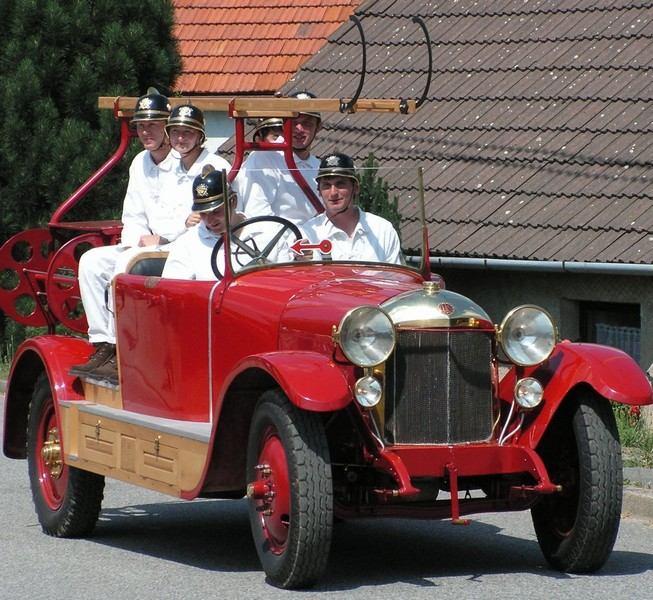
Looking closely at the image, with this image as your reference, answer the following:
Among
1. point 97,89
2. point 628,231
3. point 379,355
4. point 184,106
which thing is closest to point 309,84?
point 97,89

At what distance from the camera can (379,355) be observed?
708 centimetres

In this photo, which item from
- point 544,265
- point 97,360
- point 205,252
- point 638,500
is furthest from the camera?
point 544,265

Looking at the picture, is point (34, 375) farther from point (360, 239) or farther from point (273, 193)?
point (360, 239)

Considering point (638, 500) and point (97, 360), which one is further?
point (638, 500)

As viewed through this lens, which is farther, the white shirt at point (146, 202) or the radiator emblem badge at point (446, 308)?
the white shirt at point (146, 202)

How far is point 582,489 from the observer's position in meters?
7.29

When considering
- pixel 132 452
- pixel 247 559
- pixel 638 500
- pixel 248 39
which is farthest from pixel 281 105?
pixel 248 39

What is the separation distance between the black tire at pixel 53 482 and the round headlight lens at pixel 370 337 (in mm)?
2390

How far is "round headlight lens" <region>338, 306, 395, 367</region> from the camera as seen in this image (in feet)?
23.2

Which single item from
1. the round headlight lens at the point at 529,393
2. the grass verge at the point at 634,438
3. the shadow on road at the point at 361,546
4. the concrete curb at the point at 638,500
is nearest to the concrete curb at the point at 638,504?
the concrete curb at the point at 638,500

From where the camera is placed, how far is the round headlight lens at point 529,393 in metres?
7.34

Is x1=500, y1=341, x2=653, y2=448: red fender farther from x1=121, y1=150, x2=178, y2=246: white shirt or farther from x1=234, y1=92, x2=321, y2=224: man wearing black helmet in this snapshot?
x1=121, y1=150, x2=178, y2=246: white shirt

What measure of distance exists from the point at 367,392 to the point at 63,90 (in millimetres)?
10784

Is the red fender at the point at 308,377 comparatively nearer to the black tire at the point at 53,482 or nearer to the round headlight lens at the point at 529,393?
the round headlight lens at the point at 529,393
